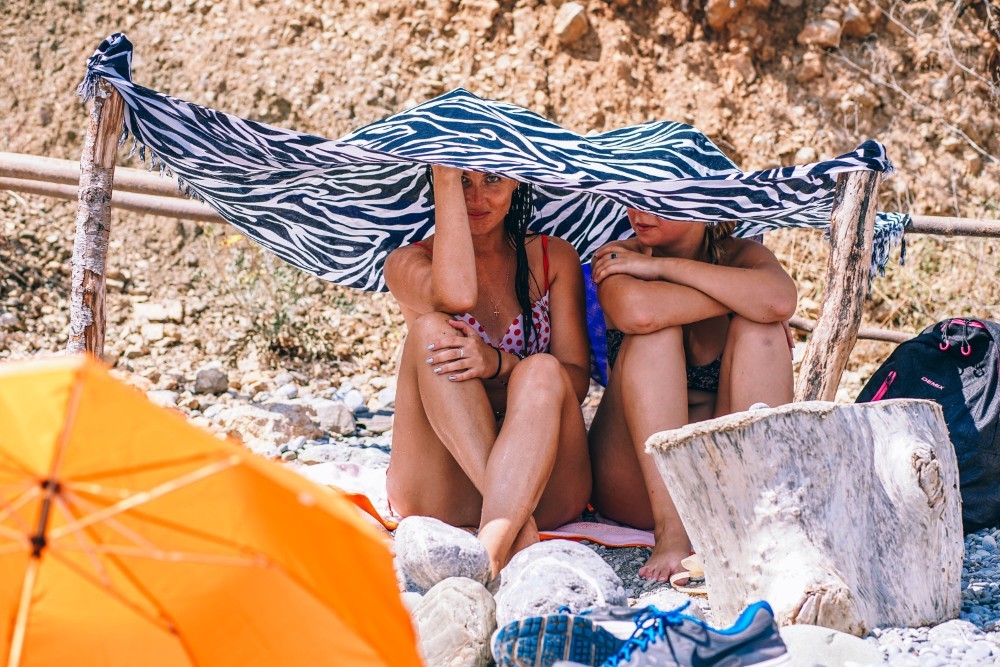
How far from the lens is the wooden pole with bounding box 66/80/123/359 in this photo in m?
3.11

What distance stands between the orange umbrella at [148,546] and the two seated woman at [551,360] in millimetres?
1356

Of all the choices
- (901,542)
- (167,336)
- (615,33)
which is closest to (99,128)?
(901,542)

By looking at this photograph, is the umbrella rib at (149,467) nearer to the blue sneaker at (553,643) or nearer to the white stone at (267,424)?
the blue sneaker at (553,643)

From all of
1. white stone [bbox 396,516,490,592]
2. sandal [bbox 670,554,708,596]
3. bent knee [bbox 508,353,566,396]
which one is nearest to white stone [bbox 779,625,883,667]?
sandal [bbox 670,554,708,596]

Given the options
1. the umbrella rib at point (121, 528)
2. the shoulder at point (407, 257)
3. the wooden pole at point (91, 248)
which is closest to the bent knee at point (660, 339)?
the shoulder at point (407, 257)

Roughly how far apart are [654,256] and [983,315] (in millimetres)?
4097

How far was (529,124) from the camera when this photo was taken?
3105mm

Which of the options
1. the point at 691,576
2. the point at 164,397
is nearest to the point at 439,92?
the point at 164,397

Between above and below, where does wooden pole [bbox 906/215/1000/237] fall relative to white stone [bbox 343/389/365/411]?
above

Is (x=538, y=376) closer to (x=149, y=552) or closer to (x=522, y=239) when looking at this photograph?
(x=522, y=239)

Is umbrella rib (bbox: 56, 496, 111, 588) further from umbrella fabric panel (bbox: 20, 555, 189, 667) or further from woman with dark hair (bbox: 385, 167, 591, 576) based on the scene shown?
woman with dark hair (bbox: 385, 167, 591, 576)

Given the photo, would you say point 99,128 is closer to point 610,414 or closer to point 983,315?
point 610,414

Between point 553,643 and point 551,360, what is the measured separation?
1054 mm

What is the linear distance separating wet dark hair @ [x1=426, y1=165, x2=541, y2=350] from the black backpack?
1274 millimetres
